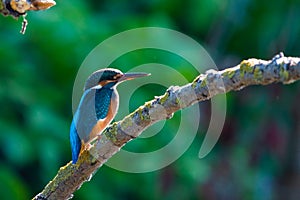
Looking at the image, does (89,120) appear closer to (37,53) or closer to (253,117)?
(37,53)

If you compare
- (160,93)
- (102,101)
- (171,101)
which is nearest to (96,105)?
(102,101)

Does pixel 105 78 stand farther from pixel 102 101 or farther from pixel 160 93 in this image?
pixel 160 93

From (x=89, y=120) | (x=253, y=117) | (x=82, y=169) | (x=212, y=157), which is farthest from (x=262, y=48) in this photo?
(x=82, y=169)

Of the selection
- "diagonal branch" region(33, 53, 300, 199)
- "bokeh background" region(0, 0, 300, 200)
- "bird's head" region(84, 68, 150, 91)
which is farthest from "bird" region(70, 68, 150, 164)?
"bokeh background" region(0, 0, 300, 200)

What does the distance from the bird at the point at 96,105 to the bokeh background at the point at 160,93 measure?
5.84 feet

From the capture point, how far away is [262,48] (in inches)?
196

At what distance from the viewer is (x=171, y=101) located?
1.07 meters

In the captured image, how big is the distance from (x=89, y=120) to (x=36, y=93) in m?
2.10

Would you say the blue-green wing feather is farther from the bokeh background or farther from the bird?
the bokeh background

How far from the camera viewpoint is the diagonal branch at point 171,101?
94cm

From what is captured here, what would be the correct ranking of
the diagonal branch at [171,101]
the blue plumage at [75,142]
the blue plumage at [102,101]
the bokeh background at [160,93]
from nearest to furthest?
1. the diagonal branch at [171,101]
2. the blue plumage at [75,142]
3. the blue plumage at [102,101]
4. the bokeh background at [160,93]

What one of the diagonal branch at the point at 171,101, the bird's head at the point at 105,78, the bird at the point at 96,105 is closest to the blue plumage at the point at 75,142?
the bird at the point at 96,105

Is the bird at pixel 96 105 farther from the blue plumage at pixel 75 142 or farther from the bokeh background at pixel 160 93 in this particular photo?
the bokeh background at pixel 160 93

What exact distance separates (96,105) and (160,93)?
2.10 meters
